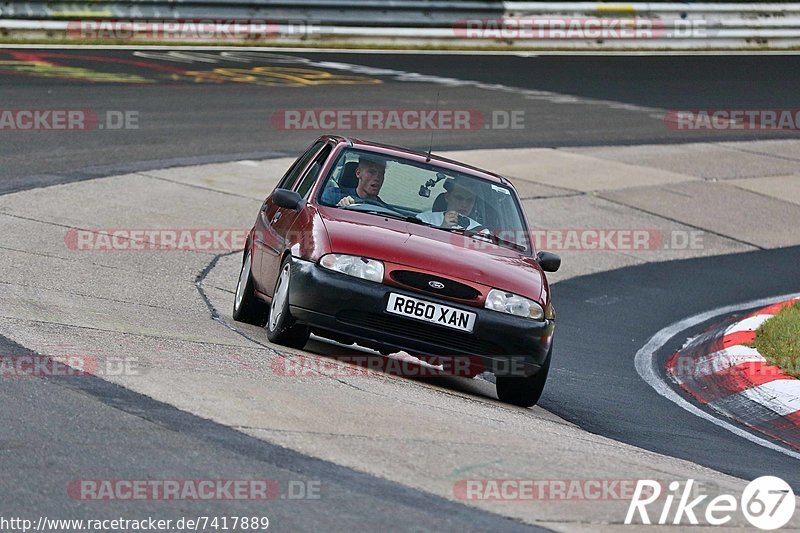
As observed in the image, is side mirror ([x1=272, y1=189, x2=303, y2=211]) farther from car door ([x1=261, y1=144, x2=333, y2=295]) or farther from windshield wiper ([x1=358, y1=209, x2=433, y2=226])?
windshield wiper ([x1=358, y1=209, x2=433, y2=226])

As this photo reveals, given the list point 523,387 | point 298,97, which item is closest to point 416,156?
point 523,387

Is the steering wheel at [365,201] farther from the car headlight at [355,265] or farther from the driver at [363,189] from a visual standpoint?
the car headlight at [355,265]

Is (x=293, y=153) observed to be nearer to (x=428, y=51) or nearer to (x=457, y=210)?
(x=457, y=210)

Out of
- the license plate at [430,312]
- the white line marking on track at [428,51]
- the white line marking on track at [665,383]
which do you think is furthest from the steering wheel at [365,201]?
the white line marking on track at [428,51]

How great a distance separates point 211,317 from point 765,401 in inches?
155

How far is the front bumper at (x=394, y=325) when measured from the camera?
26.6 ft

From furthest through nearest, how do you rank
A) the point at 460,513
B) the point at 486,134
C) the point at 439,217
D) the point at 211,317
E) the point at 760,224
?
the point at 486,134 < the point at 760,224 < the point at 211,317 < the point at 439,217 < the point at 460,513

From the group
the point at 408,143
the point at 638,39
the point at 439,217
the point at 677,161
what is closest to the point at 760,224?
the point at 677,161

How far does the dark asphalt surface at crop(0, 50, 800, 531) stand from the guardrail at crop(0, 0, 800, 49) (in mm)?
1065

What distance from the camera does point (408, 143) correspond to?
65.4 feet

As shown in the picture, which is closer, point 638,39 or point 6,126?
point 6,126

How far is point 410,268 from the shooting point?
8.20 m

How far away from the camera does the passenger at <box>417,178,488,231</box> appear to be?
362 inches

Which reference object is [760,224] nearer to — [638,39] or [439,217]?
[439,217]
